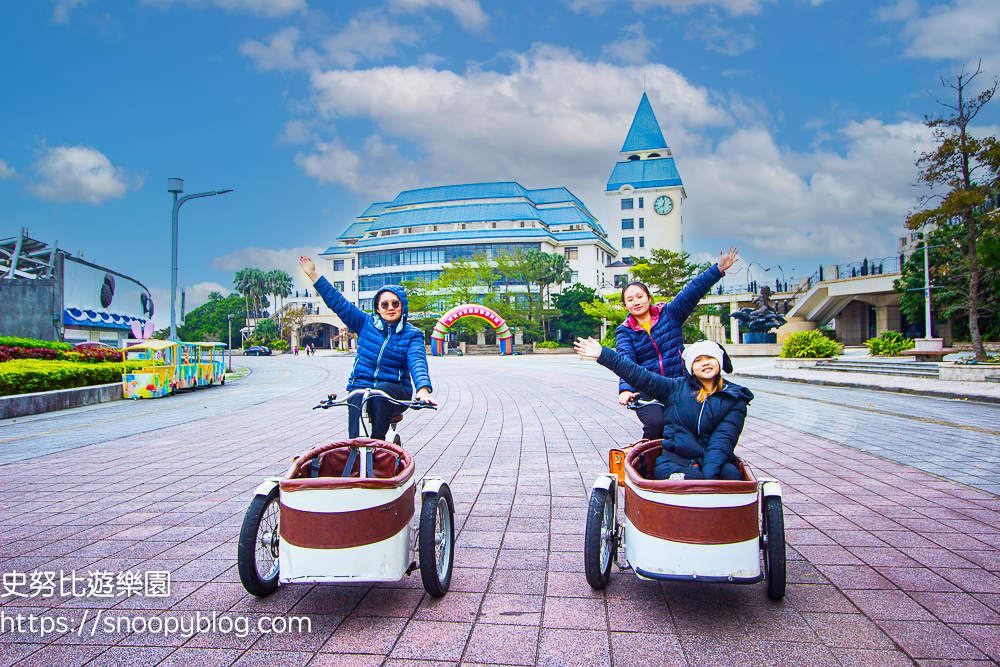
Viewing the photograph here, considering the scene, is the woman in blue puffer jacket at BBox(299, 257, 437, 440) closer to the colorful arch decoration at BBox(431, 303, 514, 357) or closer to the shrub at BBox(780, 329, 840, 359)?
the shrub at BBox(780, 329, 840, 359)

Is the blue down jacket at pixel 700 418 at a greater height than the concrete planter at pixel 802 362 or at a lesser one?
greater

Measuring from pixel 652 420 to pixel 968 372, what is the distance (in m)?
16.0

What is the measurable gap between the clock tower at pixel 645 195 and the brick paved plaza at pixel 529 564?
261 feet

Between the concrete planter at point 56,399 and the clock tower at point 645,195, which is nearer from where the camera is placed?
the concrete planter at point 56,399

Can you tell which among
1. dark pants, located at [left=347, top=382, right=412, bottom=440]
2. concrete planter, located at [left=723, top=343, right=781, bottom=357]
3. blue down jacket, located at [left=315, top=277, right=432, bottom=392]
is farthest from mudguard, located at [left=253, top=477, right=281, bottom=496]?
concrete planter, located at [left=723, top=343, right=781, bottom=357]

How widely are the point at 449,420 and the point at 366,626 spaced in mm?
7312

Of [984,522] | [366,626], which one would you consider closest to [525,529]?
[366,626]

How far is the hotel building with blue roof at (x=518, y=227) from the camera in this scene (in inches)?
3017

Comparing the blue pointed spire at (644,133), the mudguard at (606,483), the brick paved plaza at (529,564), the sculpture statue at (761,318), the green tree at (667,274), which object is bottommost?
the brick paved plaza at (529,564)

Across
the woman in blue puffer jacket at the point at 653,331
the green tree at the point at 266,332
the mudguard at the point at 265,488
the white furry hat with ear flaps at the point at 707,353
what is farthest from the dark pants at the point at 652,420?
the green tree at the point at 266,332

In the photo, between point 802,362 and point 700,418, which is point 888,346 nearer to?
point 802,362

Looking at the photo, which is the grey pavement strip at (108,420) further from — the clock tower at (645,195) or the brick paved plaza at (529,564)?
the clock tower at (645,195)

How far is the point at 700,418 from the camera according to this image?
3.26m

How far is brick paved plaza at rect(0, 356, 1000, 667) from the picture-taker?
264cm
